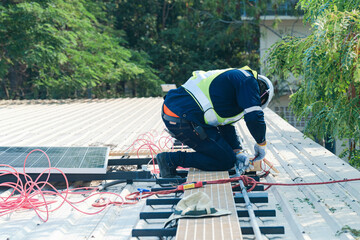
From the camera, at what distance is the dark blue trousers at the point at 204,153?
4125 millimetres

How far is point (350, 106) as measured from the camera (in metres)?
5.47

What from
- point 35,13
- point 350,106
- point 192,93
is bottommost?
point 350,106

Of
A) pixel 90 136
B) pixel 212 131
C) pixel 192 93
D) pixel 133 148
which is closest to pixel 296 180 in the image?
pixel 212 131

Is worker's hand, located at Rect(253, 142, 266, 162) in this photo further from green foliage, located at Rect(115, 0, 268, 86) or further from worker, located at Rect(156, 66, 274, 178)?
green foliage, located at Rect(115, 0, 268, 86)

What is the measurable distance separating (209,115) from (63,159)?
1631 millimetres

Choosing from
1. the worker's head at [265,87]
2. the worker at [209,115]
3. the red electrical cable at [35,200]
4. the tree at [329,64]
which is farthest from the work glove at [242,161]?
the tree at [329,64]

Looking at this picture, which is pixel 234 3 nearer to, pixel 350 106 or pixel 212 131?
pixel 350 106

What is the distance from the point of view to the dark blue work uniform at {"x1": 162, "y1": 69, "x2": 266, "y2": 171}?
12.9ft

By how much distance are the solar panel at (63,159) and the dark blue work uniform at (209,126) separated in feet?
2.68

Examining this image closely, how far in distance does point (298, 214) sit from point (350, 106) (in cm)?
280

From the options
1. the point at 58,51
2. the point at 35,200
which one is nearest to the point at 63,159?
the point at 35,200

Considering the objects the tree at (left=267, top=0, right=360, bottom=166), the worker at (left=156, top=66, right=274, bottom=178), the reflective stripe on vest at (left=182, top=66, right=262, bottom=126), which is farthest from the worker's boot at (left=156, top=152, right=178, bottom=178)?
the tree at (left=267, top=0, right=360, bottom=166)

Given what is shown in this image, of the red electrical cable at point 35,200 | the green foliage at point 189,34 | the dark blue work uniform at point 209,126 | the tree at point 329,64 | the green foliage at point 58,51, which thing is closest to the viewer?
the red electrical cable at point 35,200

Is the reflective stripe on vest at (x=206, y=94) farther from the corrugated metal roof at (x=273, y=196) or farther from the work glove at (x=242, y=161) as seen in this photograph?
the corrugated metal roof at (x=273, y=196)
